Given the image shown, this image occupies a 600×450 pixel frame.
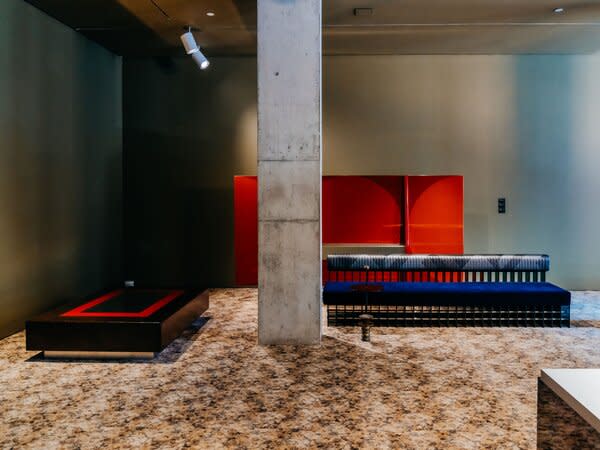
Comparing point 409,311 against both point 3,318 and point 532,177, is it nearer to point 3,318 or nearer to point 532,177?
point 532,177

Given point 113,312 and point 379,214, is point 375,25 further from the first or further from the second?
point 113,312

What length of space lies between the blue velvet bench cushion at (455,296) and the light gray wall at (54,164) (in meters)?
3.57

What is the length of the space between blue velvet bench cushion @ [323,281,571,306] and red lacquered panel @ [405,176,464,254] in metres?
2.20

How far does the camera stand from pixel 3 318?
224 inches

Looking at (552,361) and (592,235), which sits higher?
(592,235)

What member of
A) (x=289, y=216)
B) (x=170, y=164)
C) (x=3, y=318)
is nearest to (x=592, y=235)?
(x=289, y=216)

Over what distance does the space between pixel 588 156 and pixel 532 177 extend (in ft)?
3.16

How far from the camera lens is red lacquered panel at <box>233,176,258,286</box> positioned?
8547mm

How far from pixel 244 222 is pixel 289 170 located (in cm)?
332

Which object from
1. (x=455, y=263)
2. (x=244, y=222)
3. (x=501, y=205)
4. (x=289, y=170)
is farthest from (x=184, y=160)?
(x=501, y=205)

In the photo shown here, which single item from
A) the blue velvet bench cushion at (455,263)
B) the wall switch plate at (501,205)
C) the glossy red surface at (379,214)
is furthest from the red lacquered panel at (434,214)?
the blue velvet bench cushion at (455,263)

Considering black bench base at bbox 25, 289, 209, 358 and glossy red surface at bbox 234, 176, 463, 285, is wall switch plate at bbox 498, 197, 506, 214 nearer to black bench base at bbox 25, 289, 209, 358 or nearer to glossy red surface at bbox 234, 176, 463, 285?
glossy red surface at bbox 234, 176, 463, 285

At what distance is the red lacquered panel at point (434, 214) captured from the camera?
8.45 meters

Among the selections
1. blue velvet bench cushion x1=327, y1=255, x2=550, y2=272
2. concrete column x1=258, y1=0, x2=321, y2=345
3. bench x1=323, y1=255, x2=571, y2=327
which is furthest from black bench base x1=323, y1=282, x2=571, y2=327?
concrete column x1=258, y1=0, x2=321, y2=345
